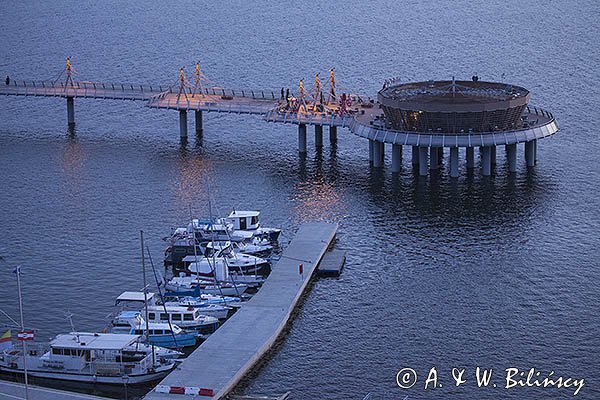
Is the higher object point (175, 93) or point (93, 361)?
point (175, 93)

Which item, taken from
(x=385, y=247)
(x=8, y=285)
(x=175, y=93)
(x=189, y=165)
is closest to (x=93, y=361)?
(x=8, y=285)

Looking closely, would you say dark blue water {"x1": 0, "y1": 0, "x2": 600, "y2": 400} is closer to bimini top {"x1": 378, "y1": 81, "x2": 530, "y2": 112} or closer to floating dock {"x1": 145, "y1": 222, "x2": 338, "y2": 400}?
floating dock {"x1": 145, "y1": 222, "x2": 338, "y2": 400}

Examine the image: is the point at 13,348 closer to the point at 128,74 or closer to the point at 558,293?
the point at 558,293

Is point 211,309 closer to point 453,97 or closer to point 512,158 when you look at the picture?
point 512,158

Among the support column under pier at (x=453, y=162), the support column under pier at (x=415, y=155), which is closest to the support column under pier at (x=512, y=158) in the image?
the support column under pier at (x=453, y=162)

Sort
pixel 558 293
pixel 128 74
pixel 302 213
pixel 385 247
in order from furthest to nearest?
1. pixel 128 74
2. pixel 302 213
3. pixel 385 247
4. pixel 558 293

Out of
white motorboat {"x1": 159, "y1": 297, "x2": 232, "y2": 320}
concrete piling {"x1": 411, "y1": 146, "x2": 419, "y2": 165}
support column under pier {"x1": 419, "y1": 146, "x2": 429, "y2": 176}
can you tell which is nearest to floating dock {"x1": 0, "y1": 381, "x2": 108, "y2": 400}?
white motorboat {"x1": 159, "y1": 297, "x2": 232, "y2": 320}

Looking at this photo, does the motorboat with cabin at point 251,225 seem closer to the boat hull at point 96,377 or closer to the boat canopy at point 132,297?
the boat canopy at point 132,297
